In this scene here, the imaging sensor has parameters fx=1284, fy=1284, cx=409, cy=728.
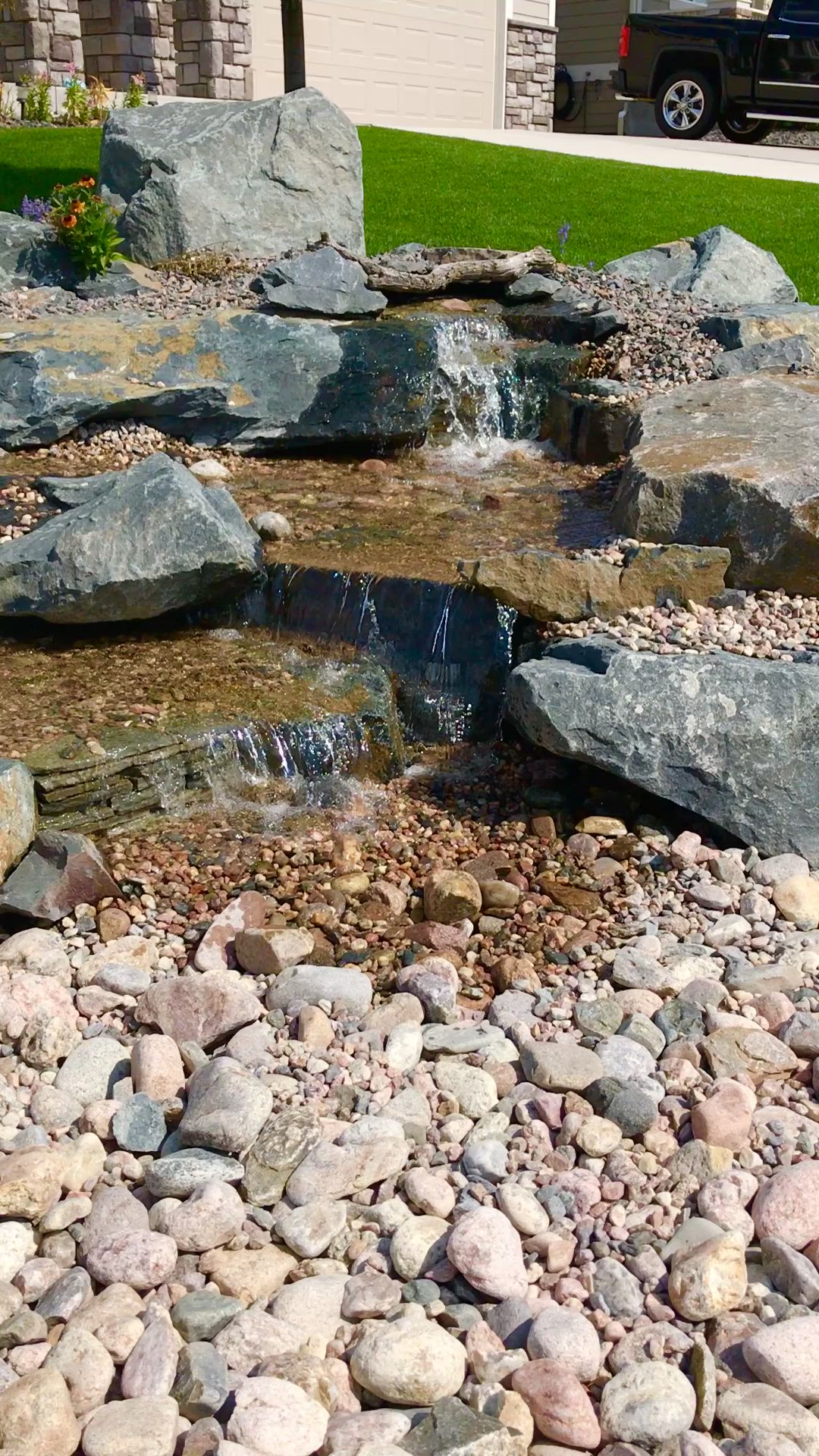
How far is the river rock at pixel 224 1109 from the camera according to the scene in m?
2.55

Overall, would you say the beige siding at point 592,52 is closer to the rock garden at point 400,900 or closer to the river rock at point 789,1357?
the rock garden at point 400,900

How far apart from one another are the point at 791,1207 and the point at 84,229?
300 inches

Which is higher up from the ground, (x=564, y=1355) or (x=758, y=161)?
(x=758, y=161)

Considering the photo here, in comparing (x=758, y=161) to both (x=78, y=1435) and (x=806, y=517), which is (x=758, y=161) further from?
(x=78, y=1435)

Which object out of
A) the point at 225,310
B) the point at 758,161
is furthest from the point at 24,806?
the point at 758,161

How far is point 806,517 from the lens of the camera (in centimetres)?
461

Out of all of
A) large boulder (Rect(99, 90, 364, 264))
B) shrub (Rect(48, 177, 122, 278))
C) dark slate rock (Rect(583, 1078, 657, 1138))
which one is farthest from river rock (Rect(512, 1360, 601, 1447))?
large boulder (Rect(99, 90, 364, 264))

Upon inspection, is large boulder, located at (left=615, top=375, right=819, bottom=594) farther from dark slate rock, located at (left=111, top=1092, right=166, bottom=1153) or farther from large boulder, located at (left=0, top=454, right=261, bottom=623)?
dark slate rock, located at (left=111, top=1092, right=166, bottom=1153)

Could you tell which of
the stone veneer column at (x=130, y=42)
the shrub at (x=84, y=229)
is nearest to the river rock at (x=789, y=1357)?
the shrub at (x=84, y=229)

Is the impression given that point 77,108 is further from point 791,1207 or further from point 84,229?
point 791,1207

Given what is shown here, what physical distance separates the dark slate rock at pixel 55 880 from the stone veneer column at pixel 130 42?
17701 mm

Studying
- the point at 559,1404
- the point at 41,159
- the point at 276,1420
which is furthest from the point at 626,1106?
the point at 41,159

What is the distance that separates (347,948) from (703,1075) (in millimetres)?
1047

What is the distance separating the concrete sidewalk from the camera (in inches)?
569
